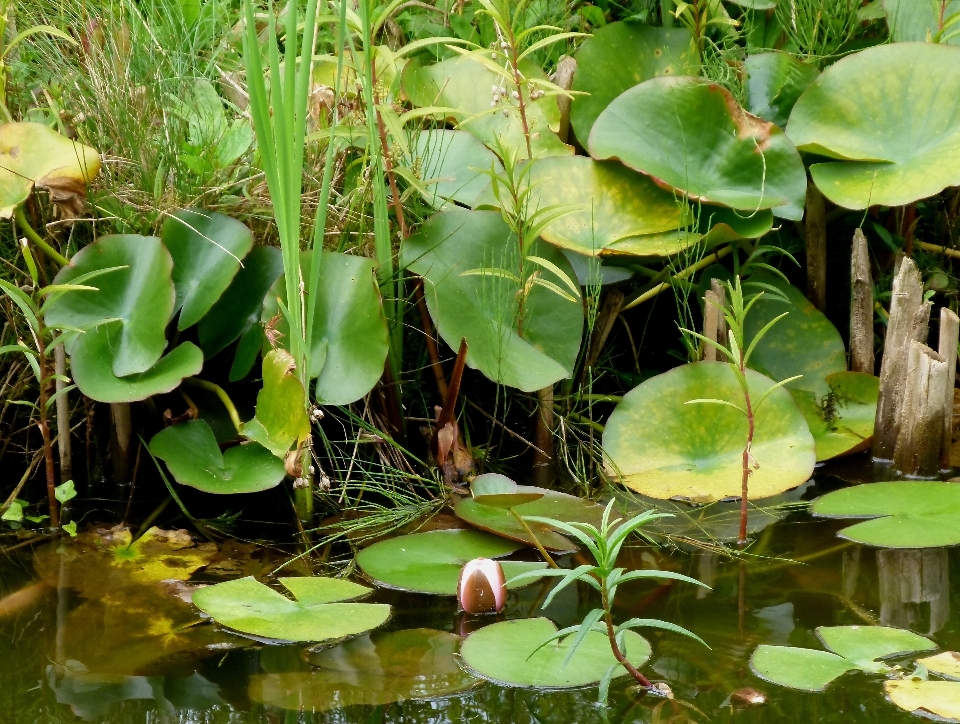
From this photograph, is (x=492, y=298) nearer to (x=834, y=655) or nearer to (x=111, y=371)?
(x=111, y=371)

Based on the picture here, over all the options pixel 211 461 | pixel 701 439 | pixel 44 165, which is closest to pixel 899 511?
pixel 701 439

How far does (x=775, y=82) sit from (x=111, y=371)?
68.2 inches

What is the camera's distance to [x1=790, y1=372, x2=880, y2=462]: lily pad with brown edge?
2.24m

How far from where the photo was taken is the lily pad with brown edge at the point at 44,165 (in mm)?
1901

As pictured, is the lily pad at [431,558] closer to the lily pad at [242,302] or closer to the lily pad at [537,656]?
the lily pad at [537,656]

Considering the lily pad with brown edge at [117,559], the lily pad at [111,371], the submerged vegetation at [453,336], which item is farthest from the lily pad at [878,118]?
the lily pad with brown edge at [117,559]

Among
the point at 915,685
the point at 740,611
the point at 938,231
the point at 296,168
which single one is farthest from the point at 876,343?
the point at 296,168

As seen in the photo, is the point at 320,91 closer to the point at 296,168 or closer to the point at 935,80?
the point at 296,168

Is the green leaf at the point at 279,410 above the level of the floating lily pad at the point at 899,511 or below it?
above

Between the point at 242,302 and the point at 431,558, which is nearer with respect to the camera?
the point at 431,558

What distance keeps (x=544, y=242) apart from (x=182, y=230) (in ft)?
2.54

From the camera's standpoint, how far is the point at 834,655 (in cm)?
138

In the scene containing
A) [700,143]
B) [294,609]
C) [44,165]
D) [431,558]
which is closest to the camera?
[294,609]

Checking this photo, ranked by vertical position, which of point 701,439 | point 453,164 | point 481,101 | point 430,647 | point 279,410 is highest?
point 481,101
